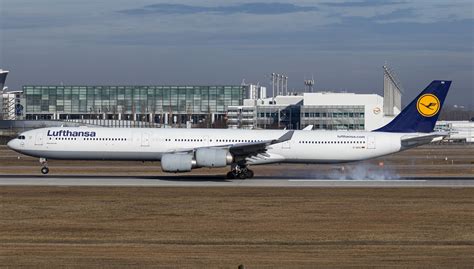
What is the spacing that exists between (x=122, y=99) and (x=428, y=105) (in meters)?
119

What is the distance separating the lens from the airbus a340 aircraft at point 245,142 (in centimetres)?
4766

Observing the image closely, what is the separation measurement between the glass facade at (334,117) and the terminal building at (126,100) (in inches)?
1027

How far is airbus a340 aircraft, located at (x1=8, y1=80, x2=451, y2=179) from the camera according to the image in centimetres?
4766

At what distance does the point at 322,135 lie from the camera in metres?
48.9

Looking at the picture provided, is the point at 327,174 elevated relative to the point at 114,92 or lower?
lower

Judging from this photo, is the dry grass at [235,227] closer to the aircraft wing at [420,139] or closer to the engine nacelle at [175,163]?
the engine nacelle at [175,163]

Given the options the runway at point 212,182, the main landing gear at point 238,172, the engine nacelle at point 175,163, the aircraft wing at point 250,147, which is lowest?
the runway at point 212,182

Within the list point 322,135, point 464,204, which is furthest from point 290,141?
point 464,204

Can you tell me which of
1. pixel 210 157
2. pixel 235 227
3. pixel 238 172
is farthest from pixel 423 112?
pixel 235 227

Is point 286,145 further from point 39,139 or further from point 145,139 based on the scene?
point 39,139

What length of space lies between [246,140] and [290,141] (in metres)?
2.50

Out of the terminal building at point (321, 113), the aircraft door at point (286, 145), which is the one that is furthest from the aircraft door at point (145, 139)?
the terminal building at point (321, 113)

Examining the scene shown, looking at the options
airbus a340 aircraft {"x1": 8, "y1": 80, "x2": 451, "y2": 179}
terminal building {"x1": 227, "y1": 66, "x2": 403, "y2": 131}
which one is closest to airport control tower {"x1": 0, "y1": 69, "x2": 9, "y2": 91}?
terminal building {"x1": 227, "y1": 66, "x2": 403, "y2": 131}

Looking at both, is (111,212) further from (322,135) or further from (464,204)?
(322,135)
